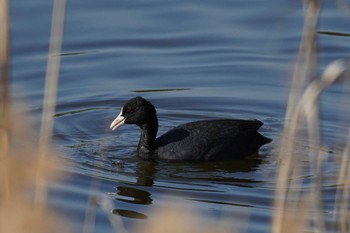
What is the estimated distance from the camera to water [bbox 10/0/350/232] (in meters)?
8.18

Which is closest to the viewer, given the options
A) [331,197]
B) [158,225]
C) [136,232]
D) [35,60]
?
[158,225]

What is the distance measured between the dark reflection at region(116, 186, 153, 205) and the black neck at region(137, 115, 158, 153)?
1074 millimetres

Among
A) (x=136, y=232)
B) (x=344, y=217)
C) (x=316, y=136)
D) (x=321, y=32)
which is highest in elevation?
(x=321, y=32)

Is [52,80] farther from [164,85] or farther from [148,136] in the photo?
[164,85]

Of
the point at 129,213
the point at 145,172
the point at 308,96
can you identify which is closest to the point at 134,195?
the point at 129,213

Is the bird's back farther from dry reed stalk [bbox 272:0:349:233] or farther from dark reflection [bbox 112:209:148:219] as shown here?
dry reed stalk [bbox 272:0:349:233]

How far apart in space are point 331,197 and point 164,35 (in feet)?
15.6

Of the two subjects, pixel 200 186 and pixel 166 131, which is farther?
pixel 166 131

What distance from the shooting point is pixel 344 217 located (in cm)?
463

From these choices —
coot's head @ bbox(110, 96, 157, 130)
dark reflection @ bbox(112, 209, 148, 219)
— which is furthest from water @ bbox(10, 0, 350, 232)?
coot's head @ bbox(110, 96, 157, 130)

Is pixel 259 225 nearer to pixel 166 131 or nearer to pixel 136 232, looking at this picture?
pixel 136 232

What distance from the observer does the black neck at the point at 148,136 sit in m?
9.55

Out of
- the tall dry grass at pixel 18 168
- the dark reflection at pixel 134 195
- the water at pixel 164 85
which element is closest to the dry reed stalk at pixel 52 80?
the tall dry grass at pixel 18 168

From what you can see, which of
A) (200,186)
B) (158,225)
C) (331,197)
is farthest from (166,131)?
(158,225)
